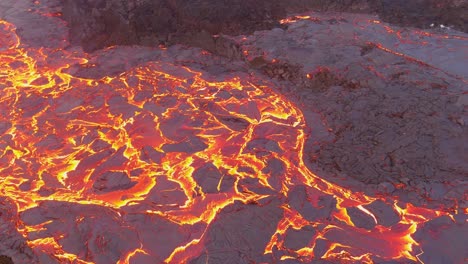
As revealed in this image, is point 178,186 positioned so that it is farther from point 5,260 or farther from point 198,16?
point 198,16

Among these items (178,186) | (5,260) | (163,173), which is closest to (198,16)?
(163,173)

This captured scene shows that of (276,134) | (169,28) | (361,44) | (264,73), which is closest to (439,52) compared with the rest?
(361,44)

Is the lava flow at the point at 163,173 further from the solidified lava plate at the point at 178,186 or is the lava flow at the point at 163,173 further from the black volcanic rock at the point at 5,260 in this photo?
the black volcanic rock at the point at 5,260

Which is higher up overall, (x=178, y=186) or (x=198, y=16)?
(x=198, y=16)

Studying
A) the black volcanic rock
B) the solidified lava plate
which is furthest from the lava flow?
the black volcanic rock

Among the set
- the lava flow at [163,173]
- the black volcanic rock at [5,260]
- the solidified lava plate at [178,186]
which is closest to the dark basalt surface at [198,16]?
the lava flow at [163,173]

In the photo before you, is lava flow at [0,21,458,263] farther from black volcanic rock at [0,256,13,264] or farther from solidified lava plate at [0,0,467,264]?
black volcanic rock at [0,256,13,264]
